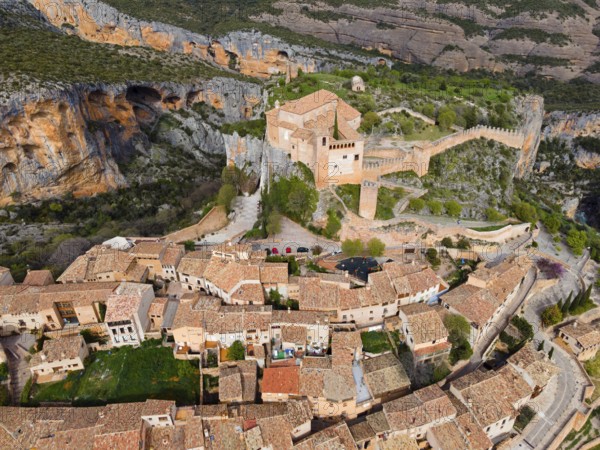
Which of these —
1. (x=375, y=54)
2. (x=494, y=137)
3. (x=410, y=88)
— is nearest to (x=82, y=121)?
(x=410, y=88)

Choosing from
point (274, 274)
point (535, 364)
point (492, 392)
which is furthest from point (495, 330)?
point (274, 274)

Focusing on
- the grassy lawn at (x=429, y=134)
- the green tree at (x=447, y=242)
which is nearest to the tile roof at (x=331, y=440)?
the green tree at (x=447, y=242)

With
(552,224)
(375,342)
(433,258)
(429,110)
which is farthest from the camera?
(429,110)

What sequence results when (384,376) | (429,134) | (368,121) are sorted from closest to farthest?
(384,376) → (368,121) → (429,134)

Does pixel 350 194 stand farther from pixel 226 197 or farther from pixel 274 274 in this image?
pixel 226 197

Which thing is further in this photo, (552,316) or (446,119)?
(446,119)

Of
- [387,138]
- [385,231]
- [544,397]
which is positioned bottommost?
[544,397]

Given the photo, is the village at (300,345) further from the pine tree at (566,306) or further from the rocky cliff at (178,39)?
the rocky cliff at (178,39)

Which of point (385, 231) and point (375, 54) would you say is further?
point (375, 54)

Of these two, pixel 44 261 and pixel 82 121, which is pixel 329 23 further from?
pixel 44 261
